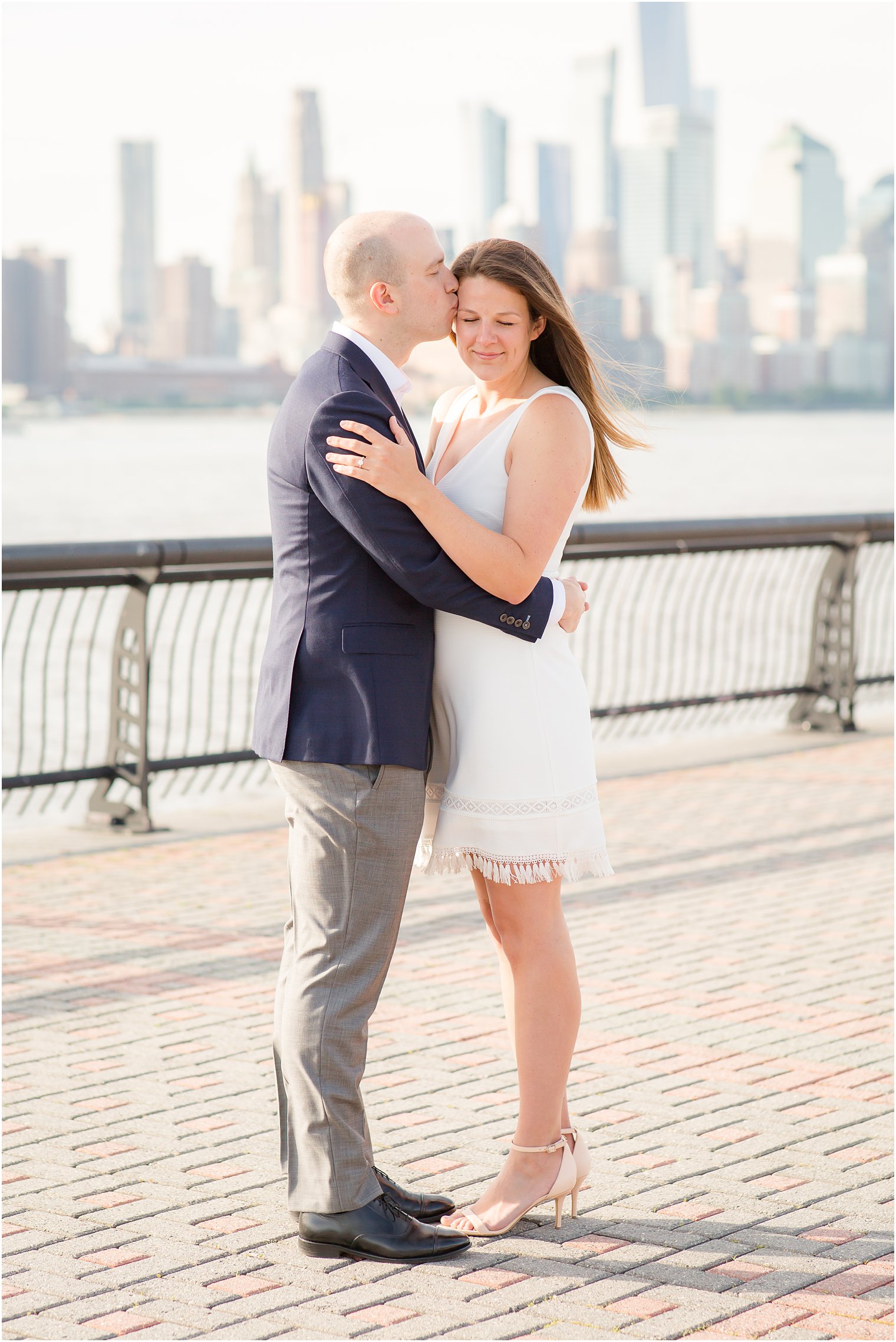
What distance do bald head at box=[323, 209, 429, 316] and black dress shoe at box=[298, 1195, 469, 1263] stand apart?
1.77 metres

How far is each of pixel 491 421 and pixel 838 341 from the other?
70341 mm

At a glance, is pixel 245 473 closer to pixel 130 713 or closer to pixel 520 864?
Result: pixel 130 713

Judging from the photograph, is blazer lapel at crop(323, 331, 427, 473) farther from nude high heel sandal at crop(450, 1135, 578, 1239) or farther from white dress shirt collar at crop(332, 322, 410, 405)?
nude high heel sandal at crop(450, 1135, 578, 1239)

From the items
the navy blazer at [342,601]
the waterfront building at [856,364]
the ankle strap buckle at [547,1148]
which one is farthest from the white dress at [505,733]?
the waterfront building at [856,364]

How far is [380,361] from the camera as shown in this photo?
3.11 metres

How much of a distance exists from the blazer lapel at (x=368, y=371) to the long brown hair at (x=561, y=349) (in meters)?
0.30

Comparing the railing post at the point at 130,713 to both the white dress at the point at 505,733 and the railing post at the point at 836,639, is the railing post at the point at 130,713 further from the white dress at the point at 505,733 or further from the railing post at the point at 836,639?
the railing post at the point at 836,639

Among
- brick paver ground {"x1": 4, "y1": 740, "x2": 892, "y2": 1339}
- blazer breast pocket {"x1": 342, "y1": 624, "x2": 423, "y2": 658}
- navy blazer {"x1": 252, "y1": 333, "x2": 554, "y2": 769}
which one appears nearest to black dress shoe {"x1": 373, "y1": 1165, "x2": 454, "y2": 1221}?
brick paver ground {"x1": 4, "y1": 740, "x2": 892, "y2": 1339}

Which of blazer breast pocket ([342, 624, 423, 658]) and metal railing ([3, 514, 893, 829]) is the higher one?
blazer breast pocket ([342, 624, 423, 658])

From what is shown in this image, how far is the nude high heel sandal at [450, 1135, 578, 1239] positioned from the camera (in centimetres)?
329

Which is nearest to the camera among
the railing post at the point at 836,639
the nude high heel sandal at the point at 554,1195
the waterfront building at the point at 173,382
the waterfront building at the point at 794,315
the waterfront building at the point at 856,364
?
the nude high heel sandal at the point at 554,1195

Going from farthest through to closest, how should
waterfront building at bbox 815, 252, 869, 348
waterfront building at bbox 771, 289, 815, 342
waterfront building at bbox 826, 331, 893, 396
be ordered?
waterfront building at bbox 771, 289, 815, 342 < waterfront building at bbox 815, 252, 869, 348 < waterfront building at bbox 826, 331, 893, 396

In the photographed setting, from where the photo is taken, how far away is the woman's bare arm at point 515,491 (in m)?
2.94

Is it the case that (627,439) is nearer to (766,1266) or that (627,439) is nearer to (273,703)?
(273,703)
